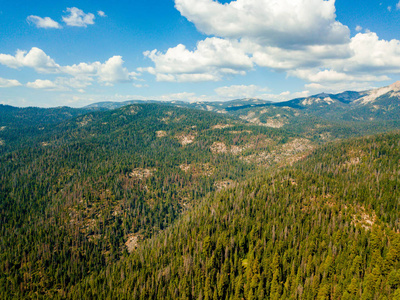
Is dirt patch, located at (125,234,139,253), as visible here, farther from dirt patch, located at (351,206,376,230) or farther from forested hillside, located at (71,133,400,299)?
dirt patch, located at (351,206,376,230)

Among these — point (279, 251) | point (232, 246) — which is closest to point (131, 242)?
point (232, 246)

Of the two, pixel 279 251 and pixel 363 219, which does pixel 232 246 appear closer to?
pixel 279 251

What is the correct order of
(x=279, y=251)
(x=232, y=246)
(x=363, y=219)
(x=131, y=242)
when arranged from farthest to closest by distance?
1. (x=131, y=242)
2. (x=363, y=219)
3. (x=232, y=246)
4. (x=279, y=251)

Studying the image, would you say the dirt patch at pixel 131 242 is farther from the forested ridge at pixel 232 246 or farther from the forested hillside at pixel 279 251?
the forested hillside at pixel 279 251

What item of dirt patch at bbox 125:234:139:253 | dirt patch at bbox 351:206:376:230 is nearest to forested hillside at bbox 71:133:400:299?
dirt patch at bbox 351:206:376:230

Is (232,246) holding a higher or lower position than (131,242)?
higher

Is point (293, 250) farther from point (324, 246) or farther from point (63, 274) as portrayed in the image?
point (63, 274)
